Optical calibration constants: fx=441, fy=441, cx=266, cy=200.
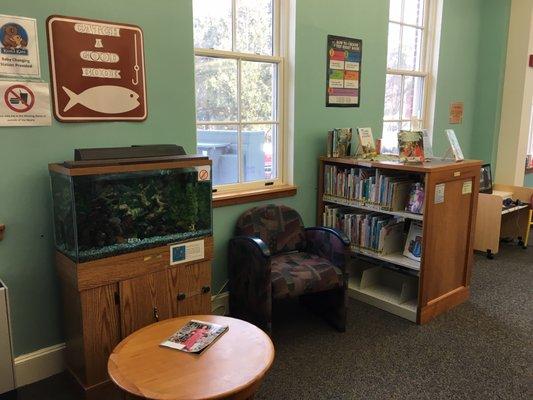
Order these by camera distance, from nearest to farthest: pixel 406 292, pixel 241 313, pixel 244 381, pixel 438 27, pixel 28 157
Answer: pixel 244 381
pixel 28 157
pixel 241 313
pixel 406 292
pixel 438 27

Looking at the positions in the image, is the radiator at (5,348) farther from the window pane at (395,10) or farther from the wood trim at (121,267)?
the window pane at (395,10)

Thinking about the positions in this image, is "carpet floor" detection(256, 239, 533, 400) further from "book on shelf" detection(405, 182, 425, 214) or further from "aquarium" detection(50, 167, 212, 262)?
"aquarium" detection(50, 167, 212, 262)

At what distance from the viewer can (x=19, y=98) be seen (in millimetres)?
2080

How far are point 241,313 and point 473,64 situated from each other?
12.4ft

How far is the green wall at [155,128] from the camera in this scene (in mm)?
2158

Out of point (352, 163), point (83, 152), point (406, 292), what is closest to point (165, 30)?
point (83, 152)

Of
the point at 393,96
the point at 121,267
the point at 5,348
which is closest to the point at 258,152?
the point at 121,267

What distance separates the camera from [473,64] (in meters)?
4.77

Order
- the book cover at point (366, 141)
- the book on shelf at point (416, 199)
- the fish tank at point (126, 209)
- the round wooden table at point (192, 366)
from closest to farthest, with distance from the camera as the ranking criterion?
the round wooden table at point (192, 366), the fish tank at point (126, 209), the book on shelf at point (416, 199), the book cover at point (366, 141)

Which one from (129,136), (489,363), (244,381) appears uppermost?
(129,136)

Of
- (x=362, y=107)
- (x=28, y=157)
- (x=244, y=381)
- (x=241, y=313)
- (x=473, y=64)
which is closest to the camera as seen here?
(x=244, y=381)

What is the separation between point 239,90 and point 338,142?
2.85ft

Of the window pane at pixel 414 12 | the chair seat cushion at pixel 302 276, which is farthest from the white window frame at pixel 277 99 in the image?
the window pane at pixel 414 12

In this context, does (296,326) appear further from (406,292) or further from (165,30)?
(165,30)
